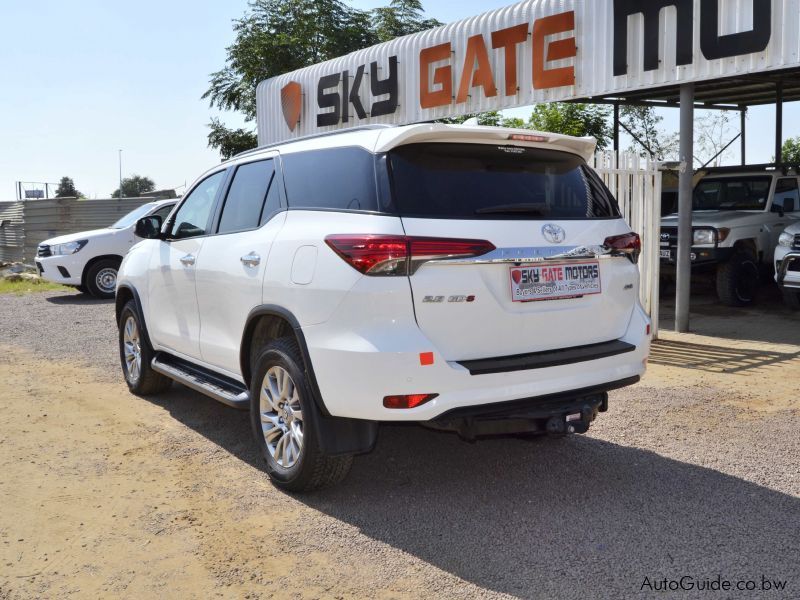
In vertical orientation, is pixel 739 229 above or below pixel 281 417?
above

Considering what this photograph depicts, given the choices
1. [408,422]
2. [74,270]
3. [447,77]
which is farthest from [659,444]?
[74,270]

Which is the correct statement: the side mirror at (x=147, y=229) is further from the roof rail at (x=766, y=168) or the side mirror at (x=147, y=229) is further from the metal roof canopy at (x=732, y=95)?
the roof rail at (x=766, y=168)

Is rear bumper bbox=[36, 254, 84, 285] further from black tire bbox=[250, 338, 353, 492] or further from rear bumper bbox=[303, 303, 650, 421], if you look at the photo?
rear bumper bbox=[303, 303, 650, 421]

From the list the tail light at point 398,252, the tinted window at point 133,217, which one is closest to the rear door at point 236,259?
the tail light at point 398,252

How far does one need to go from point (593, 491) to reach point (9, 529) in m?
3.05

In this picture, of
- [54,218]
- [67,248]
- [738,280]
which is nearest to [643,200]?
[738,280]

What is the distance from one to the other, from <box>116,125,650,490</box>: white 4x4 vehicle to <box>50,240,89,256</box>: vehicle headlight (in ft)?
35.8

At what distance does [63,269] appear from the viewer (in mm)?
14570

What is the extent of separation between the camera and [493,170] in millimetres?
4020

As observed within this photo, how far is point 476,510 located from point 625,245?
1.64 meters

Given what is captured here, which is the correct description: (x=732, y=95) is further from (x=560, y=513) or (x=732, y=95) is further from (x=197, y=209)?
(x=560, y=513)

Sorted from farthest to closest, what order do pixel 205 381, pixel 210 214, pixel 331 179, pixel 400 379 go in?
pixel 210 214, pixel 205 381, pixel 331 179, pixel 400 379

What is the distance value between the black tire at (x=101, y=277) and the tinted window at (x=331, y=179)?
11.2 m
